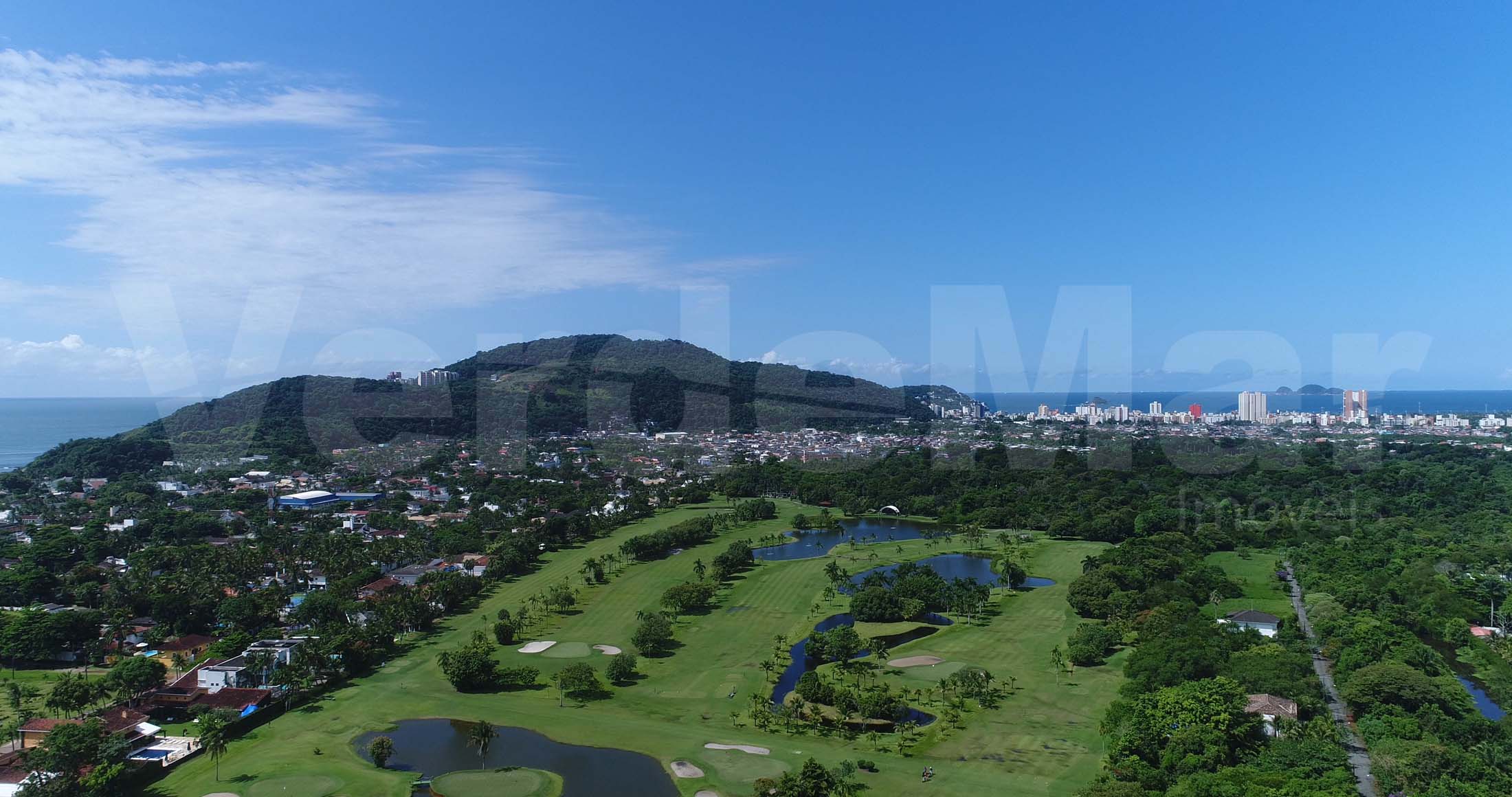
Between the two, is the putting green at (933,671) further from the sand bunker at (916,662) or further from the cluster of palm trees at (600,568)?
the cluster of palm trees at (600,568)

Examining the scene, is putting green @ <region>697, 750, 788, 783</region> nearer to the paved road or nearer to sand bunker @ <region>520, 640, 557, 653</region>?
sand bunker @ <region>520, 640, 557, 653</region>

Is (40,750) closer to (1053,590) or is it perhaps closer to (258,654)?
(258,654)

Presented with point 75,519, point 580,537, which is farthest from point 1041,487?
point 75,519

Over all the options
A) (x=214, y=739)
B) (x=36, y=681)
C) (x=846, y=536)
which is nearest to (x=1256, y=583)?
(x=846, y=536)

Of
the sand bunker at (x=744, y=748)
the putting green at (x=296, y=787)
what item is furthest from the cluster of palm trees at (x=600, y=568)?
the putting green at (x=296, y=787)

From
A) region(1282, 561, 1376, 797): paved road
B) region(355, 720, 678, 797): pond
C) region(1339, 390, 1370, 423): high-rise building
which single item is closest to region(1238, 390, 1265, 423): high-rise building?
region(1339, 390, 1370, 423): high-rise building

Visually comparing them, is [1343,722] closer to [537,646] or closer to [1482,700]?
[1482,700]

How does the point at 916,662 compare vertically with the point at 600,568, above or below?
below
